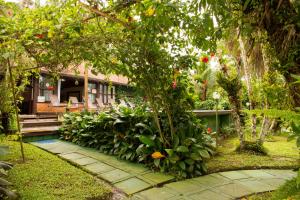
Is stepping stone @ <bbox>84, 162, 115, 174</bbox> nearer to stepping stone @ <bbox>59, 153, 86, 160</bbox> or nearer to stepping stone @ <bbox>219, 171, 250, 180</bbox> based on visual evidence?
stepping stone @ <bbox>59, 153, 86, 160</bbox>

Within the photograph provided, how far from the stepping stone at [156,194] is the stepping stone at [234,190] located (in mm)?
622

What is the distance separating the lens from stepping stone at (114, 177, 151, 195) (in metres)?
2.94

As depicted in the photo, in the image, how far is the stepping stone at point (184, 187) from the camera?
298cm

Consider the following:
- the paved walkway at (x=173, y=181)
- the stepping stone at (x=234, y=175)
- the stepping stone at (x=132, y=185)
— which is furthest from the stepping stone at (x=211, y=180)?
the stepping stone at (x=132, y=185)

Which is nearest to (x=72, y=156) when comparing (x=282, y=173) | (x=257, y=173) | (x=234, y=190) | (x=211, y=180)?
(x=211, y=180)

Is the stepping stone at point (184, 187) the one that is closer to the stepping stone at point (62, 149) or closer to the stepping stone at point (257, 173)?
the stepping stone at point (257, 173)

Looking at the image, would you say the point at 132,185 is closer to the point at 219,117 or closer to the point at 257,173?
the point at 257,173

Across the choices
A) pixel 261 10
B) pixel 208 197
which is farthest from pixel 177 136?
pixel 261 10

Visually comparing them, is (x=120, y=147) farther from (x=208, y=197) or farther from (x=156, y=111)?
(x=208, y=197)

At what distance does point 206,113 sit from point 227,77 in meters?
1.71

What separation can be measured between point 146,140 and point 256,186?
174cm

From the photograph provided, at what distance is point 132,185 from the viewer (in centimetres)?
311

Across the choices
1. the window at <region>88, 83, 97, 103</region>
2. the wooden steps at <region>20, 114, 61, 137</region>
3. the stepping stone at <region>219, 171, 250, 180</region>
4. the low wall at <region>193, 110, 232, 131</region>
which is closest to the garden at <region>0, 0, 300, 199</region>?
the stepping stone at <region>219, 171, 250, 180</region>

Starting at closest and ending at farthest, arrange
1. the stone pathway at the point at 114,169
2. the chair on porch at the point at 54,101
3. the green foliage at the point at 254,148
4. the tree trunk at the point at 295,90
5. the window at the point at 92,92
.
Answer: the tree trunk at the point at 295,90, the stone pathway at the point at 114,169, the green foliage at the point at 254,148, the chair on porch at the point at 54,101, the window at the point at 92,92
